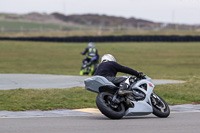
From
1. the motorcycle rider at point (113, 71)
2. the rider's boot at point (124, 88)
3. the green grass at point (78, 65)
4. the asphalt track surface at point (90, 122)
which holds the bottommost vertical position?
the green grass at point (78, 65)

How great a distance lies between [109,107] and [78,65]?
2265cm

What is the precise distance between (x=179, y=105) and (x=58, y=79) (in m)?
7.34

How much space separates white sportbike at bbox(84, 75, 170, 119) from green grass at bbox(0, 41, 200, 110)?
1998 millimetres

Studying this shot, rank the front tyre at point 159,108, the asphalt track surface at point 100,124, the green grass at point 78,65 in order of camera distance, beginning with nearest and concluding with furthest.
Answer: the asphalt track surface at point 100,124 → the front tyre at point 159,108 → the green grass at point 78,65

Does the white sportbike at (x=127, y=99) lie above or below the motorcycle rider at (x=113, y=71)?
below

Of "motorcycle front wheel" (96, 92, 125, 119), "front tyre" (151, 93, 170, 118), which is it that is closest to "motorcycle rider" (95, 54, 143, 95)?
"motorcycle front wheel" (96, 92, 125, 119)

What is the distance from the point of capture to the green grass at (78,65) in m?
11.9

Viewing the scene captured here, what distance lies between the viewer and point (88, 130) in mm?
7613

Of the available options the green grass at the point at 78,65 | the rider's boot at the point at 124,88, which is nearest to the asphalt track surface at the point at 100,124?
the rider's boot at the point at 124,88

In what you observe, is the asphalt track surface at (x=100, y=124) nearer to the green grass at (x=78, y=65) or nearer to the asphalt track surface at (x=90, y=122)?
the asphalt track surface at (x=90, y=122)

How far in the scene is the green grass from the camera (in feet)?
39.0

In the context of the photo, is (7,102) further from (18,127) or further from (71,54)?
(71,54)

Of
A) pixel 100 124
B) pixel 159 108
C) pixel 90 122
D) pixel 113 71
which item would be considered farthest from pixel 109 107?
pixel 159 108

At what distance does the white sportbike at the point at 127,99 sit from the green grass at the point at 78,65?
2.00 meters
